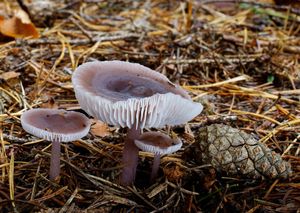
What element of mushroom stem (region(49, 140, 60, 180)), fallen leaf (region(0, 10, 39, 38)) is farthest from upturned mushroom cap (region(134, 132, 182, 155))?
fallen leaf (region(0, 10, 39, 38))

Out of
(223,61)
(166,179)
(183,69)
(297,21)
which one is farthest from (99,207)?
(297,21)

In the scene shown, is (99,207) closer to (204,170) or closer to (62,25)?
(204,170)

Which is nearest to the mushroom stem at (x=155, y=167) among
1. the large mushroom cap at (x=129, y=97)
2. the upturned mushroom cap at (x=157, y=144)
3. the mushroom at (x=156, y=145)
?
the mushroom at (x=156, y=145)

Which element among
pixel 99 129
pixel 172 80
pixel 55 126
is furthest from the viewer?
pixel 172 80

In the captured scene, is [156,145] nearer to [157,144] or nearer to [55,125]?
[157,144]

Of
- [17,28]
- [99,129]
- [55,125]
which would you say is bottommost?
[99,129]

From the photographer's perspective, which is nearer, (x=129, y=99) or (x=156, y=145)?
(x=129, y=99)

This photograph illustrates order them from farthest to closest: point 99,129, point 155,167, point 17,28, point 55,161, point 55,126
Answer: point 17,28, point 99,129, point 155,167, point 55,161, point 55,126

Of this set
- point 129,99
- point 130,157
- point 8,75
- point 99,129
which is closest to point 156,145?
point 130,157

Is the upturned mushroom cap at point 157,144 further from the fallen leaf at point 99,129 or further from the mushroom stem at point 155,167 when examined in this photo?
the fallen leaf at point 99,129
